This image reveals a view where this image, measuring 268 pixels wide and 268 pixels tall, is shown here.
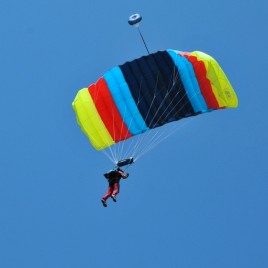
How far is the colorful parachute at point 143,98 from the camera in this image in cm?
2291

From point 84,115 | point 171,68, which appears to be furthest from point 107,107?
point 171,68

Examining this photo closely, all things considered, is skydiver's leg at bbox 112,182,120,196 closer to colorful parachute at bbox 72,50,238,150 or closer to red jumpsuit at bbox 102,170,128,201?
red jumpsuit at bbox 102,170,128,201

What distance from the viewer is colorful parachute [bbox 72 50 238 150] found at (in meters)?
22.9

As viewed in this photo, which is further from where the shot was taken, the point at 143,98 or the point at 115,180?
the point at 143,98

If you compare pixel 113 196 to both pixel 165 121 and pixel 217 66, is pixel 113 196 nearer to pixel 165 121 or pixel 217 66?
pixel 165 121

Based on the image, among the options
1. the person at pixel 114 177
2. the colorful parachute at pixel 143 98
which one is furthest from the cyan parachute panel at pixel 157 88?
the person at pixel 114 177

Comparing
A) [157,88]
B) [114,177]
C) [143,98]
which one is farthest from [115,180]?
[157,88]

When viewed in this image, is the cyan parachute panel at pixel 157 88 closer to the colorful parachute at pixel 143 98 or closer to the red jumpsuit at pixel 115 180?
the colorful parachute at pixel 143 98

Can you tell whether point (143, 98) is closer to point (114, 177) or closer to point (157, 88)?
point (157, 88)

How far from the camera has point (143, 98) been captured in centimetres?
2306

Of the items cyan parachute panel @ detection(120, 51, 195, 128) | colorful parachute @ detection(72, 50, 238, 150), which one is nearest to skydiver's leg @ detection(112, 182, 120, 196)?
colorful parachute @ detection(72, 50, 238, 150)

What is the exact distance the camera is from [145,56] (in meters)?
23.0

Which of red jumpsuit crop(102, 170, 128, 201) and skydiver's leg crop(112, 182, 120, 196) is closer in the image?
skydiver's leg crop(112, 182, 120, 196)

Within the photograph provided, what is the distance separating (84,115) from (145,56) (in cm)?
240
